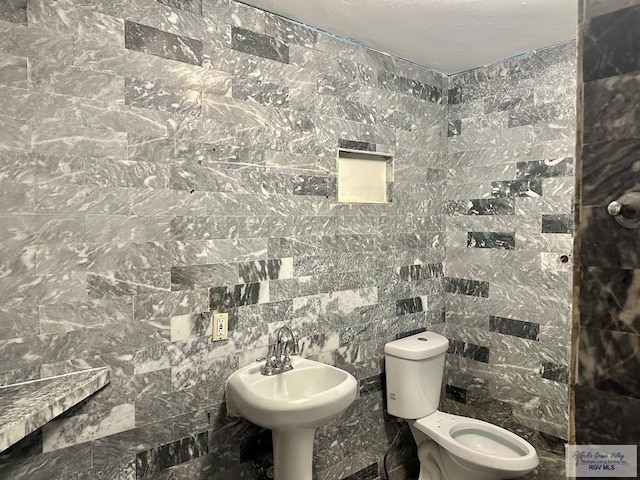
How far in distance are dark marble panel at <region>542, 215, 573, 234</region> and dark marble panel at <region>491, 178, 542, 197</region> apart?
150 millimetres

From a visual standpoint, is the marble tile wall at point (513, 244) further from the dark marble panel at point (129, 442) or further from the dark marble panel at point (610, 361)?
the dark marble panel at point (129, 442)

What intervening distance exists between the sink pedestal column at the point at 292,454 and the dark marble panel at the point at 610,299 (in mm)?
1225

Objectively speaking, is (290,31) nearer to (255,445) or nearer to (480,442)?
(255,445)

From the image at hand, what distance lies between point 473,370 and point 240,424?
1.55 meters

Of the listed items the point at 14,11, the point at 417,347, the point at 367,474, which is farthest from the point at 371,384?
the point at 14,11

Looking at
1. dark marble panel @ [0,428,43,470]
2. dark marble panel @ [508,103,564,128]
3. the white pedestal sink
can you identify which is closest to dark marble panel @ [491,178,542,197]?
dark marble panel @ [508,103,564,128]

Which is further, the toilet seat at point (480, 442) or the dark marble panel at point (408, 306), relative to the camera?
the dark marble panel at point (408, 306)

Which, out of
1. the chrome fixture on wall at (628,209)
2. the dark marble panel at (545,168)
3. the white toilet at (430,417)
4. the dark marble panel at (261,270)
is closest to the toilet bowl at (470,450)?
the white toilet at (430,417)

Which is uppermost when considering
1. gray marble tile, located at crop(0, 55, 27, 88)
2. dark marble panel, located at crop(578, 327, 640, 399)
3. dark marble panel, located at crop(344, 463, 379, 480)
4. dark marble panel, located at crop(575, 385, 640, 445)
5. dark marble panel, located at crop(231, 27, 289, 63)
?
dark marble panel, located at crop(231, 27, 289, 63)

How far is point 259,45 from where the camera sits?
1.99 metres

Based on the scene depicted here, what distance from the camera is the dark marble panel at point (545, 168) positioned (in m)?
2.37

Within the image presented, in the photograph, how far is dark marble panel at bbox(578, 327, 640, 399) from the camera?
918mm

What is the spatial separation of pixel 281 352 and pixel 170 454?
0.61 metres

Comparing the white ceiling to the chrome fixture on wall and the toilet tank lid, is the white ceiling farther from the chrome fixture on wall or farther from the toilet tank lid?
the toilet tank lid
